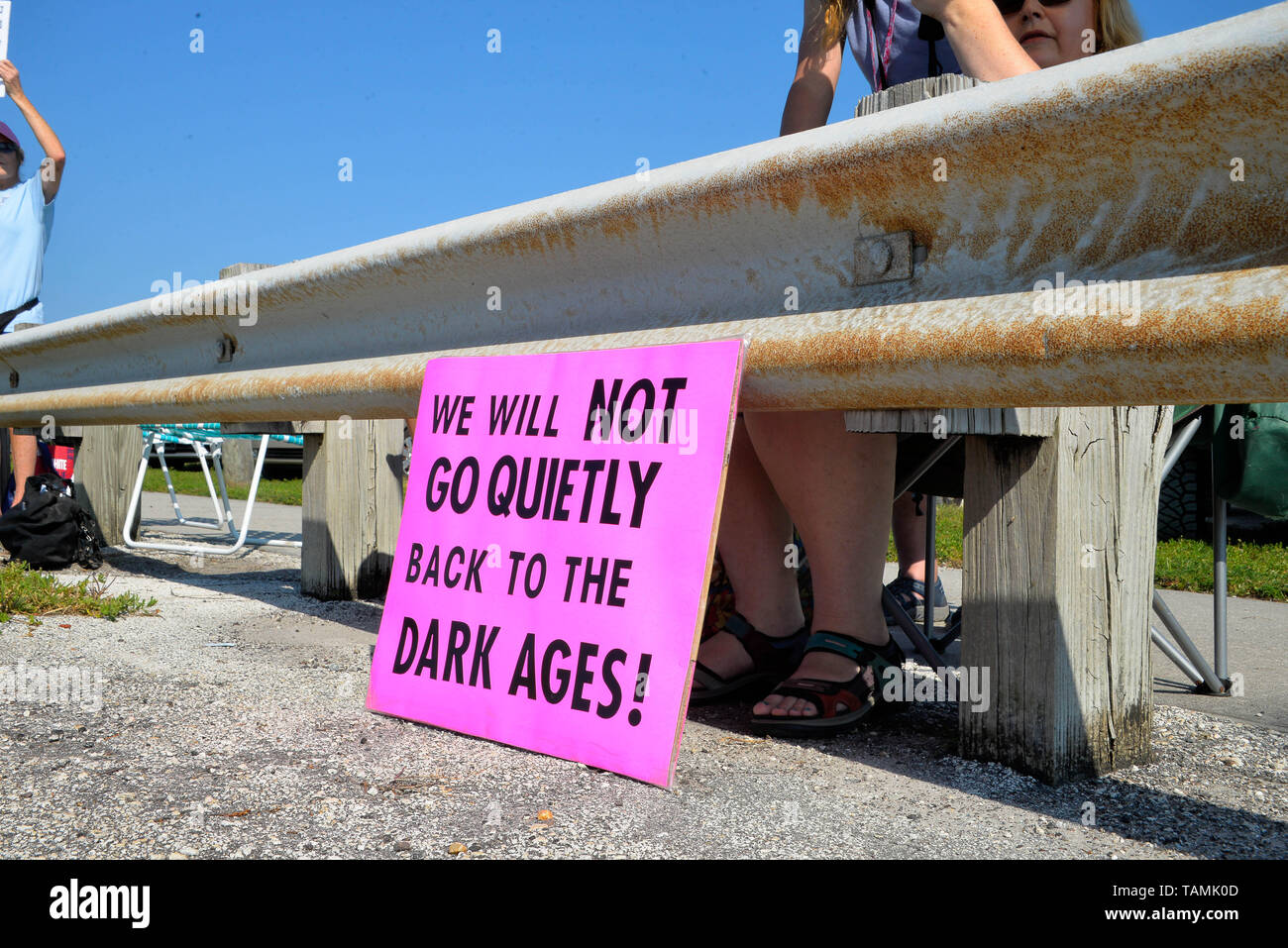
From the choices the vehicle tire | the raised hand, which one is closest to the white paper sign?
the raised hand

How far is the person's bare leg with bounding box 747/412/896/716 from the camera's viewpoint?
215 centimetres

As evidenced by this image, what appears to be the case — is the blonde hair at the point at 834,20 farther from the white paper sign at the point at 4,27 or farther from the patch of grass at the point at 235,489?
the patch of grass at the point at 235,489

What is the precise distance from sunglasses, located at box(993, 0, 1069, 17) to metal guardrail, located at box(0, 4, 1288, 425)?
3.58 ft

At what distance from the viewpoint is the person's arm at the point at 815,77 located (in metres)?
2.56

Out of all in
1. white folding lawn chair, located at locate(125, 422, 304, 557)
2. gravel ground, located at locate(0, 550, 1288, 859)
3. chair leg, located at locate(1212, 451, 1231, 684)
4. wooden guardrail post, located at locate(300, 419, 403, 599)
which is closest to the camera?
gravel ground, located at locate(0, 550, 1288, 859)

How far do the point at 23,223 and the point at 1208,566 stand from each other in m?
6.37

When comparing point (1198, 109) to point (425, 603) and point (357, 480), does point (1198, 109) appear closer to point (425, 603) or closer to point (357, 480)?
point (425, 603)

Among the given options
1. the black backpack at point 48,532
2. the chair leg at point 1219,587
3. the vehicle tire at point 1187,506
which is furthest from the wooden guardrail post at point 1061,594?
the vehicle tire at point 1187,506

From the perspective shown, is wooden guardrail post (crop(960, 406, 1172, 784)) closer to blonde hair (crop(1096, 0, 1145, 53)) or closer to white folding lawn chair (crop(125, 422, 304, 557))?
blonde hair (crop(1096, 0, 1145, 53))

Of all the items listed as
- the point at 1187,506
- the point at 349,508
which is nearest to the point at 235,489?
the point at 349,508

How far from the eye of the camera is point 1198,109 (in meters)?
1.19

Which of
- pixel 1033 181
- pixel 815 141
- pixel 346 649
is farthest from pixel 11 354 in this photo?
pixel 1033 181

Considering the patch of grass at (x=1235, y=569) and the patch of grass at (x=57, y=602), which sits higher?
the patch of grass at (x=1235, y=569)

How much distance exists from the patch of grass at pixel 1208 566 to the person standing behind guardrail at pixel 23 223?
4.18 metres
